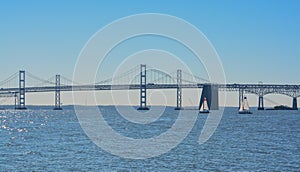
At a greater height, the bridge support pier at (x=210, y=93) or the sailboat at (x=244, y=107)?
the bridge support pier at (x=210, y=93)

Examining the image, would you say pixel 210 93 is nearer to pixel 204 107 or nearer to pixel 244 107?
pixel 204 107

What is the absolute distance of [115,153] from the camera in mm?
34781

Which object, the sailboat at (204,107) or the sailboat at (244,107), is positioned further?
the sailboat at (244,107)

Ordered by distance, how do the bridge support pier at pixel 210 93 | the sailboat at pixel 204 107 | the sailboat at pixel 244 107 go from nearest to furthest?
1. the sailboat at pixel 204 107
2. the bridge support pier at pixel 210 93
3. the sailboat at pixel 244 107

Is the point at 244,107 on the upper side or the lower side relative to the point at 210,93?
lower

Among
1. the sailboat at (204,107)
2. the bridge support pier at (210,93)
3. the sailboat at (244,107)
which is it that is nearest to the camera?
the sailboat at (204,107)

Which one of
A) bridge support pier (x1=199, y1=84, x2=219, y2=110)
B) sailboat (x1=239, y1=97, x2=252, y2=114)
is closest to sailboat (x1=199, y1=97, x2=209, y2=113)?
bridge support pier (x1=199, y1=84, x2=219, y2=110)

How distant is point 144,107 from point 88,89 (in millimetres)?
24837

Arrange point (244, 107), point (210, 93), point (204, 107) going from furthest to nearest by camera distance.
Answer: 1. point (244, 107)
2. point (210, 93)
3. point (204, 107)

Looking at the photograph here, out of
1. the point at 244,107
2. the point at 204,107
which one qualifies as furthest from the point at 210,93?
the point at 244,107

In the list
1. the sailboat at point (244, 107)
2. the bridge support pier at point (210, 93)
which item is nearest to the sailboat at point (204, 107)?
the bridge support pier at point (210, 93)

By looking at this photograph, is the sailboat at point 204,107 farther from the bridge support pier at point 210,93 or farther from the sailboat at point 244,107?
the sailboat at point 244,107

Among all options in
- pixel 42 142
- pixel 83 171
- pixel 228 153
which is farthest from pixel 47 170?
pixel 42 142

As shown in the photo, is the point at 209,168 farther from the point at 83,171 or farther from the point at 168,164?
the point at 83,171
